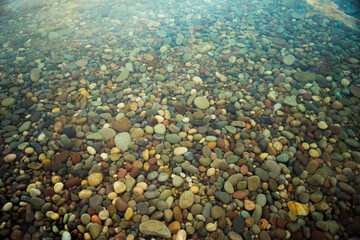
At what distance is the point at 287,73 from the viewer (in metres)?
3.65

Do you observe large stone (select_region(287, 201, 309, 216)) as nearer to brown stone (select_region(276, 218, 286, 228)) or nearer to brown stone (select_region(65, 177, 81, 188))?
brown stone (select_region(276, 218, 286, 228))

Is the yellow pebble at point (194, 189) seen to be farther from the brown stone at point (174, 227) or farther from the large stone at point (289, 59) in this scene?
the large stone at point (289, 59)

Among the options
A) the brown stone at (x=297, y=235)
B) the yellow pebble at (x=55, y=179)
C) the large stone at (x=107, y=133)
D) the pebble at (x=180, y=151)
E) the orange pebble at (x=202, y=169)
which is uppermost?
the large stone at (x=107, y=133)

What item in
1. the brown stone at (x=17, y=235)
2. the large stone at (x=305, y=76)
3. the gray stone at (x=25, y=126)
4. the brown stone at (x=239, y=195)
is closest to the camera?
the brown stone at (x=17, y=235)

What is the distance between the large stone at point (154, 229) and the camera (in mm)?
2113

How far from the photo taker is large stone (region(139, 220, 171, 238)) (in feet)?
6.93

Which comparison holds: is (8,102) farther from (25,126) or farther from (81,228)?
(81,228)

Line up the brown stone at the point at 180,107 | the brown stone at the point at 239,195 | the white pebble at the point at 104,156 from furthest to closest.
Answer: the brown stone at the point at 180,107, the white pebble at the point at 104,156, the brown stone at the point at 239,195

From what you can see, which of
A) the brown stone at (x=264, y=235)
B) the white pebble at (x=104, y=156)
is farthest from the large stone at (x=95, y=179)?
the brown stone at (x=264, y=235)

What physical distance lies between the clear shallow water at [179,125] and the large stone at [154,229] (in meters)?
0.01

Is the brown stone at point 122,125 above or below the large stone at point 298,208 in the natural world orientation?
above

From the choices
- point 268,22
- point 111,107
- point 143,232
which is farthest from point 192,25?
point 143,232

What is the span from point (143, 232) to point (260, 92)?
2.55m

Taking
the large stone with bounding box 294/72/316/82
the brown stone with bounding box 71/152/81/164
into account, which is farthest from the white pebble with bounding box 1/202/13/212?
the large stone with bounding box 294/72/316/82
